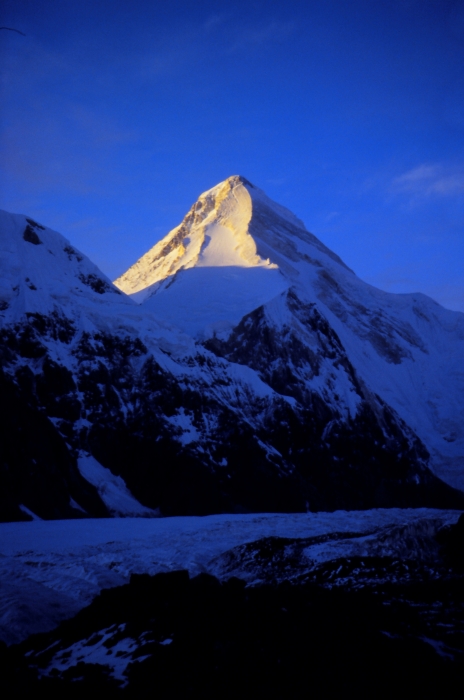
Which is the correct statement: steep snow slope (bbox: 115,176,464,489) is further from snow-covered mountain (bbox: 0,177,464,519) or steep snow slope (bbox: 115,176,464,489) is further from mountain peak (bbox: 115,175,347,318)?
snow-covered mountain (bbox: 0,177,464,519)

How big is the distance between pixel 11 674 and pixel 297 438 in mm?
60746

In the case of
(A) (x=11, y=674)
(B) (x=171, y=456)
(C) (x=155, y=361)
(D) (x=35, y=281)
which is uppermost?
(D) (x=35, y=281)

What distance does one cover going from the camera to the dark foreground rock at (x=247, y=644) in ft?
52.1

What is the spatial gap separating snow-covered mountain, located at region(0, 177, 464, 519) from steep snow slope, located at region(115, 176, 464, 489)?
50 centimetres

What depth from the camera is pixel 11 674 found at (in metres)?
16.8

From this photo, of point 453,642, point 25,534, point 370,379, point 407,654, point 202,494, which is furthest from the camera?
point 370,379

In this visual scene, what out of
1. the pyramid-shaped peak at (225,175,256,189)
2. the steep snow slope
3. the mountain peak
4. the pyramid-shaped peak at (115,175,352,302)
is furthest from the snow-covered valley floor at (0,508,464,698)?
the pyramid-shaped peak at (225,175,256,189)

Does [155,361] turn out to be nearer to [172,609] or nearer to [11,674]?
[172,609]

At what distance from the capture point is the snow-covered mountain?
61.2m

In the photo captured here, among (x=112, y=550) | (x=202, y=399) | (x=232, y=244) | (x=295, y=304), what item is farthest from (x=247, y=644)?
(x=232, y=244)

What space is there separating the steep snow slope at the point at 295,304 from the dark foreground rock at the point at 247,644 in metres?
59.9

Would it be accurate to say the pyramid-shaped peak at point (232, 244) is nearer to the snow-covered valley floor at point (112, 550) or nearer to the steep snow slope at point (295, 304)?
the steep snow slope at point (295, 304)

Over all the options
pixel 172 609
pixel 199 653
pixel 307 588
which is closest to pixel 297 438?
pixel 307 588

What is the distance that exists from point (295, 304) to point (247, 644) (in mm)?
82739
